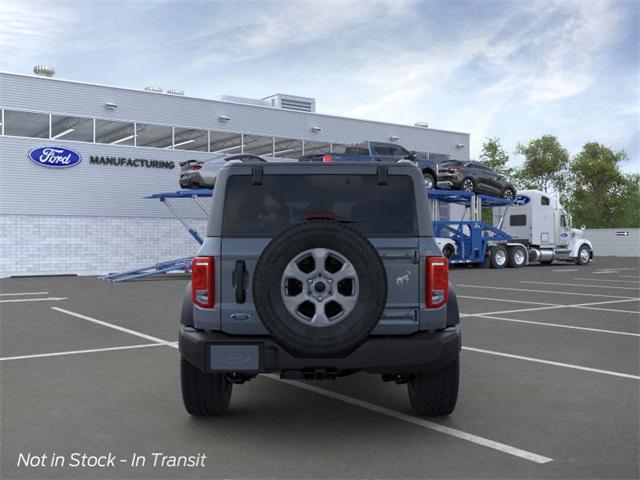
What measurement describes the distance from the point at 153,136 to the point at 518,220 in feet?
56.2

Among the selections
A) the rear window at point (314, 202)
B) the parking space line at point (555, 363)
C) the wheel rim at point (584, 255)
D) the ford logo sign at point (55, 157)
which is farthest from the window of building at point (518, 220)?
the rear window at point (314, 202)

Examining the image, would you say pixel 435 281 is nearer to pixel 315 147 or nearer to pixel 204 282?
pixel 204 282

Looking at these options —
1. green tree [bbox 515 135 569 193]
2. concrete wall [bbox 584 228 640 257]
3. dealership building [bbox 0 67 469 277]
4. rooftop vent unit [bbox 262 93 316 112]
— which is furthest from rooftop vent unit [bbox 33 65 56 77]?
green tree [bbox 515 135 569 193]

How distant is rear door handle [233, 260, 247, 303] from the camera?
4.50 metres

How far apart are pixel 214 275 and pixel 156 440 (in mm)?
1178

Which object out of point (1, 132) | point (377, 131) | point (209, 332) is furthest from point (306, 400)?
point (377, 131)

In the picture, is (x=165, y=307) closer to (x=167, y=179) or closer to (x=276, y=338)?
(x=276, y=338)

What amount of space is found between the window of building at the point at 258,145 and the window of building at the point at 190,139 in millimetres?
2154

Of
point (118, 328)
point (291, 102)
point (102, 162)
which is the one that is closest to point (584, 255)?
point (291, 102)

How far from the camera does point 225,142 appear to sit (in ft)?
102

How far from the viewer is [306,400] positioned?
18.6 ft

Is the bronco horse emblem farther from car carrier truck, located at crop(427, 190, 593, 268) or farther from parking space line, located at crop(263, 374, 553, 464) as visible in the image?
car carrier truck, located at crop(427, 190, 593, 268)

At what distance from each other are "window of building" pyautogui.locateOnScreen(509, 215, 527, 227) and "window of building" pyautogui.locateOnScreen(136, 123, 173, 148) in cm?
1618

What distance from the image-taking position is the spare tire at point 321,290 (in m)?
4.23
